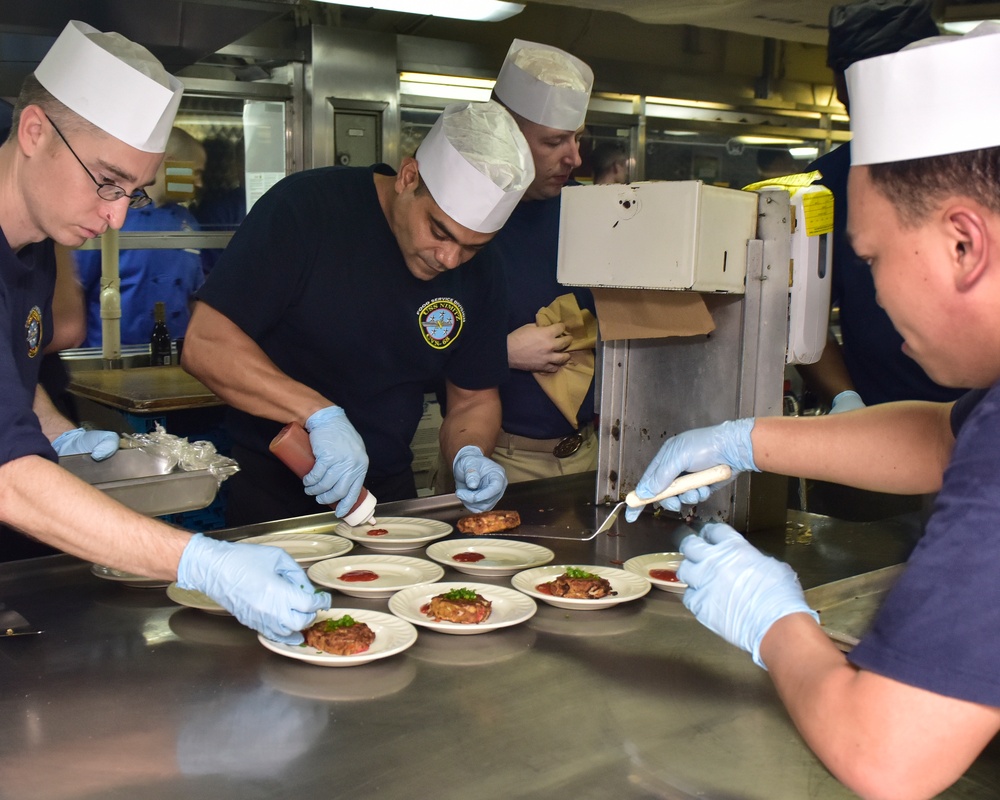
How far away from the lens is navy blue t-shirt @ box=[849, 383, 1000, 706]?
991 millimetres

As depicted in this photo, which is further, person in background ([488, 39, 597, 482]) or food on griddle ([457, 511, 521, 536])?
person in background ([488, 39, 597, 482])

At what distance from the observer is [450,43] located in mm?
5559

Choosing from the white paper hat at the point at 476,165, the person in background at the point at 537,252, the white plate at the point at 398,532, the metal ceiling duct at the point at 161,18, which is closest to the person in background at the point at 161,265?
the metal ceiling duct at the point at 161,18

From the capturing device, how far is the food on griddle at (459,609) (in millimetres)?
1758

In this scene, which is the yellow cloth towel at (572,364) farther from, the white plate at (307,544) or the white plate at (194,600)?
the white plate at (194,600)

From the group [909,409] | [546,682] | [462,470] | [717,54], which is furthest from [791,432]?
[717,54]

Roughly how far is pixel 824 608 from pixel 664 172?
210 inches

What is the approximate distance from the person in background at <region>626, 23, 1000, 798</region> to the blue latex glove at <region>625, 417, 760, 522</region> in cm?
65

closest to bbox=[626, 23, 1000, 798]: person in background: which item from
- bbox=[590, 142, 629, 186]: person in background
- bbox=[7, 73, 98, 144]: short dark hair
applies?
bbox=[7, 73, 98, 144]: short dark hair

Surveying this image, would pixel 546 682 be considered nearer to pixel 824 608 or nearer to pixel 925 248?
pixel 824 608

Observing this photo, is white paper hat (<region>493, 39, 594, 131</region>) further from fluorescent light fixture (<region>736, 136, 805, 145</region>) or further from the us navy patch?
fluorescent light fixture (<region>736, 136, 805, 145</region>)

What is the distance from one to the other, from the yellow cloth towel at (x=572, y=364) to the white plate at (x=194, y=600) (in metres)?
1.72

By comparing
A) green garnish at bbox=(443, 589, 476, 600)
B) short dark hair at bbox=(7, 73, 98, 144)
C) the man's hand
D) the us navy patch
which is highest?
short dark hair at bbox=(7, 73, 98, 144)

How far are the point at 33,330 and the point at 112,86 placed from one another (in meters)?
0.59
